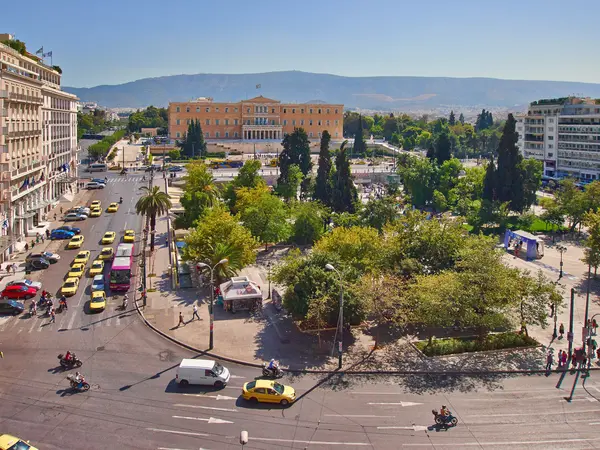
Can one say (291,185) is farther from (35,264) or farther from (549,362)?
(549,362)

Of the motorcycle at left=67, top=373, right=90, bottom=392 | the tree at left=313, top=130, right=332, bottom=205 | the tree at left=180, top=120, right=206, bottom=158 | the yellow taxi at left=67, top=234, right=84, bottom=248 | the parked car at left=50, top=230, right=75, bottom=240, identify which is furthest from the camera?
the tree at left=180, top=120, right=206, bottom=158

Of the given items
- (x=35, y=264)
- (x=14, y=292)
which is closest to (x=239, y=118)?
(x=35, y=264)

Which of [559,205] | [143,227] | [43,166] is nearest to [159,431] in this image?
[143,227]

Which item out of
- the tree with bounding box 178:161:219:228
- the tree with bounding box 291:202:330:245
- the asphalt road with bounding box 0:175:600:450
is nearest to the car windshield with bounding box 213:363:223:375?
the asphalt road with bounding box 0:175:600:450

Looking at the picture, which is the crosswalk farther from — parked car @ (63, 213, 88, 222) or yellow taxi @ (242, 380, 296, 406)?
parked car @ (63, 213, 88, 222)

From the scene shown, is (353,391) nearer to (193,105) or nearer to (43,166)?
(43,166)

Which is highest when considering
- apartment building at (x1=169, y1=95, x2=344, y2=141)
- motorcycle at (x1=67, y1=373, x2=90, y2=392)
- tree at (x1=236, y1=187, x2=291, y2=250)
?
apartment building at (x1=169, y1=95, x2=344, y2=141)

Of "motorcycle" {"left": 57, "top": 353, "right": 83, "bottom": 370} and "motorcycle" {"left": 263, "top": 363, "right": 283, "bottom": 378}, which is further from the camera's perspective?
"motorcycle" {"left": 57, "top": 353, "right": 83, "bottom": 370}
